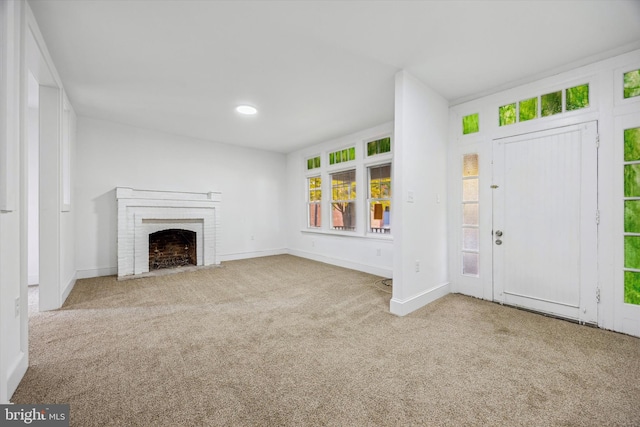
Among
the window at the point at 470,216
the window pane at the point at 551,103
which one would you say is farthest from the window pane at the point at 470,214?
the window pane at the point at 551,103

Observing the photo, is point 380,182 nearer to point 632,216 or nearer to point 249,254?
point 632,216

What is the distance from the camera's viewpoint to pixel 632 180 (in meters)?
2.44

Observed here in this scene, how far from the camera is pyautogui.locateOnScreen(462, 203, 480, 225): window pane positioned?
3.47 metres

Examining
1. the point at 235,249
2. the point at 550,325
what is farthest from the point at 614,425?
the point at 235,249

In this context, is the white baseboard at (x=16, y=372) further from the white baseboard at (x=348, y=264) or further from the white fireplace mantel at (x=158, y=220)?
the white baseboard at (x=348, y=264)

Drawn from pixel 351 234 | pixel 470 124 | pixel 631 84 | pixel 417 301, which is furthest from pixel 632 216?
pixel 351 234

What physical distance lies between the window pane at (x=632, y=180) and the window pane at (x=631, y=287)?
744 millimetres

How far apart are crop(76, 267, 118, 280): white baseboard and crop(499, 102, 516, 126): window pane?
21.0 feet

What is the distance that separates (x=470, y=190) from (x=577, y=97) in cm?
138

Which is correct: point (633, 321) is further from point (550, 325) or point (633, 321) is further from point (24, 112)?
point (24, 112)

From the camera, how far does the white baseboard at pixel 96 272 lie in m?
4.31

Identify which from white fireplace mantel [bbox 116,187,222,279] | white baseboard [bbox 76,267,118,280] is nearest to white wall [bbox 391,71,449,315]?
white fireplace mantel [bbox 116,187,222,279]

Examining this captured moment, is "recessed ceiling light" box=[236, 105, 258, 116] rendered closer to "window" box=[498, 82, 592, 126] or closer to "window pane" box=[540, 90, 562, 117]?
"window" box=[498, 82, 592, 126]

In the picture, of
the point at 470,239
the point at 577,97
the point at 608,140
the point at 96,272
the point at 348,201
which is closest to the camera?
the point at 608,140
